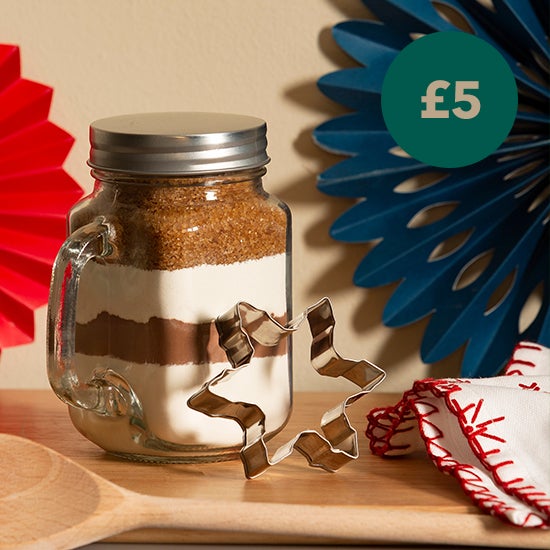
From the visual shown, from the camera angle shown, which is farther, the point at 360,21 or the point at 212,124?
the point at 360,21

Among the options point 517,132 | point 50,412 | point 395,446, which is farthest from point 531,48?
Answer: point 50,412

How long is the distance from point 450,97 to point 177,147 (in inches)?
10.4

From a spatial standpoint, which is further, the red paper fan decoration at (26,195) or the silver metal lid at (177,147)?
the red paper fan decoration at (26,195)

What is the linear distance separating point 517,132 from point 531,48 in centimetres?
6

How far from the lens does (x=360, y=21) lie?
74 cm

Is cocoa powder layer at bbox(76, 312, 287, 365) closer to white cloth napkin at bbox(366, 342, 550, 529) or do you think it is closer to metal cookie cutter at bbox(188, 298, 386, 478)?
metal cookie cutter at bbox(188, 298, 386, 478)

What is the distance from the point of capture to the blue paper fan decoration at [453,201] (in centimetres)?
74

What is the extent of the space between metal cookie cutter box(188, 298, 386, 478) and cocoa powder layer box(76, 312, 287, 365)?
0.01 metres

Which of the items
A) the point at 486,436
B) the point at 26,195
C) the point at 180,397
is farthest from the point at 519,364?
the point at 26,195

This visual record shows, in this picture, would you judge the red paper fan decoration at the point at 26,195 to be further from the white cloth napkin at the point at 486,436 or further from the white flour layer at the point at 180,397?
the white cloth napkin at the point at 486,436

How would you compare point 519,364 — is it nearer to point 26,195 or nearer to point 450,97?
point 450,97

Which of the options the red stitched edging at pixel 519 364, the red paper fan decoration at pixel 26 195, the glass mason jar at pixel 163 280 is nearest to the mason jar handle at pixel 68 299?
the glass mason jar at pixel 163 280

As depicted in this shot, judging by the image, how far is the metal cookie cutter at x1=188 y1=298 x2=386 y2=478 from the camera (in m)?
0.59

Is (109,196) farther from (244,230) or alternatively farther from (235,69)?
(235,69)
